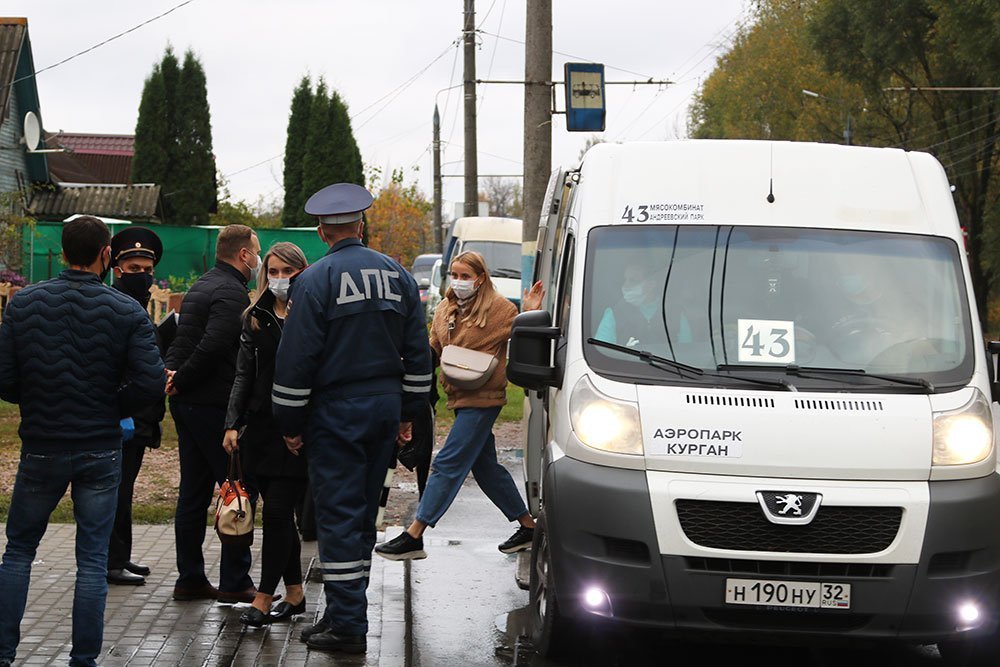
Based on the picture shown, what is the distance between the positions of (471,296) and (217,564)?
213 cm

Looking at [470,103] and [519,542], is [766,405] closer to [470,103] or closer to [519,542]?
[519,542]

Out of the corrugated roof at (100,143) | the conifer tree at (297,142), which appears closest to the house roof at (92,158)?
the corrugated roof at (100,143)

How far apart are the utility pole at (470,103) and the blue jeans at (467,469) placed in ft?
58.7

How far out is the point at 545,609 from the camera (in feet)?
21.0

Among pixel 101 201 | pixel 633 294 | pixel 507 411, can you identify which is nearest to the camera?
pixel 633 294

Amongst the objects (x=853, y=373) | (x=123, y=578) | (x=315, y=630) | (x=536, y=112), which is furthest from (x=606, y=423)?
(x=536, y=112)

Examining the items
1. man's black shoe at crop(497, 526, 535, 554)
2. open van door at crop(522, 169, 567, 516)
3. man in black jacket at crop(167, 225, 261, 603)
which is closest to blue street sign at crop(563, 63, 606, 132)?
open van door at crop(522, 169, 567, 516)

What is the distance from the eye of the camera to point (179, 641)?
21.2 ft

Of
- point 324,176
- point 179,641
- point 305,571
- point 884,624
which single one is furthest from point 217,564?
point 324,176

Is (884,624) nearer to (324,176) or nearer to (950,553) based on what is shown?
(950,553)

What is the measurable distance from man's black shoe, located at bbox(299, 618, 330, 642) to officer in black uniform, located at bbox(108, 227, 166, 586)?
49.6 inches

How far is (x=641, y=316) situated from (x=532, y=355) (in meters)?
0.51

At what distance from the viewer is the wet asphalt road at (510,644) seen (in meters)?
6.63

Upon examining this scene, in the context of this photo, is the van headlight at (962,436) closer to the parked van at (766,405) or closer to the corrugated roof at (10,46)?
the parked van at (766,405)
